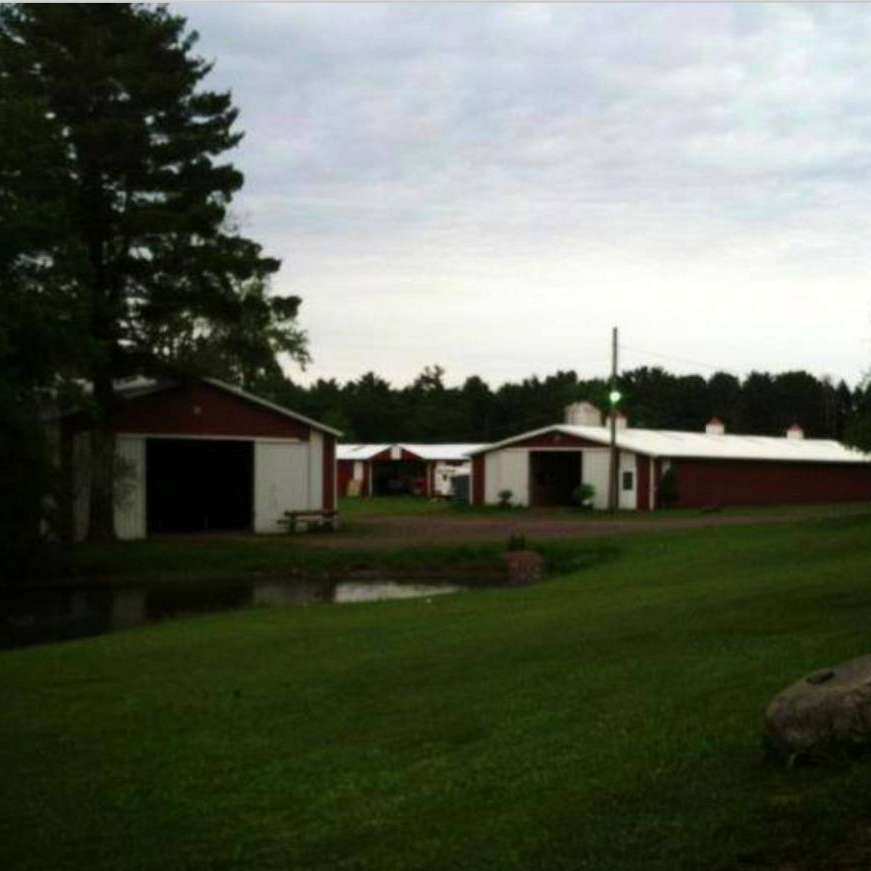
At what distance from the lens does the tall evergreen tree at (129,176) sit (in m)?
37.6

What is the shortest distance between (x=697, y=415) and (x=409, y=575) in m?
108

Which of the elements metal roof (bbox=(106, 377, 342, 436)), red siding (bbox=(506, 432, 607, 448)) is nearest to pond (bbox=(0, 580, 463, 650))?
metal roof (bbox=(106, 377, 342, 436))

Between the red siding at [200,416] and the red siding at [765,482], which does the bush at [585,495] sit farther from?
the red siding at [200,416]

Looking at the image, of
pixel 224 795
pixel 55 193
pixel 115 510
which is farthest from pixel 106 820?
pixel 115 510

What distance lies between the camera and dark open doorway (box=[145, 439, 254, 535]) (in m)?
47.4

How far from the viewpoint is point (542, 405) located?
13350cm

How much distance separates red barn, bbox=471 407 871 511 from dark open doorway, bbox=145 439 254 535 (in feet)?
55.5

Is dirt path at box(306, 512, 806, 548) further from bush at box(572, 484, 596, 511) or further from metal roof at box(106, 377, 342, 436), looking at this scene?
bush at box(572, 484, 596, 511)

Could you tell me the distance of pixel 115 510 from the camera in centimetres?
4222

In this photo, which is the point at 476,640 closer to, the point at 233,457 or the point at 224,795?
the point at 224,795

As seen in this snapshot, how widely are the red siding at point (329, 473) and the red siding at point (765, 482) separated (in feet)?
58.2

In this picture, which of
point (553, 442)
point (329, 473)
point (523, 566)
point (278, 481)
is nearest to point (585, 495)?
point (553, 442)

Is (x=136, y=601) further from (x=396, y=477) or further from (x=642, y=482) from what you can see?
(x=396, y=477)

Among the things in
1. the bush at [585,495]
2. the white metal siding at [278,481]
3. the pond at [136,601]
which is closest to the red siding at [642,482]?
the bush at [585,495]
